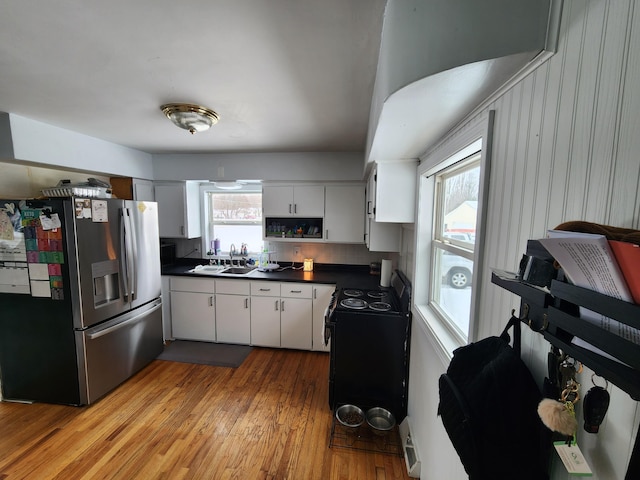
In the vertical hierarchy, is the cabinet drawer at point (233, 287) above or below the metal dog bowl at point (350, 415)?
above

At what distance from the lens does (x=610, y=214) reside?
18.6 inches

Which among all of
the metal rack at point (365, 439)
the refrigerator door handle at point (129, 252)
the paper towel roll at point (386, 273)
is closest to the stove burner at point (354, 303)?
the paper towel roll at point (386, 273)

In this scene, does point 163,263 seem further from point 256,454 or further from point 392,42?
point 392,42

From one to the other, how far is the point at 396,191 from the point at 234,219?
2.48m

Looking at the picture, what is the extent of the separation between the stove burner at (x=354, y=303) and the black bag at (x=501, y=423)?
1407mm

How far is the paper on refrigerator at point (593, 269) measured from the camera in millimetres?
367

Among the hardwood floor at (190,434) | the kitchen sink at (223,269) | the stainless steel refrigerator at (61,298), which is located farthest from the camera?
the kitchen sink at (223,269)

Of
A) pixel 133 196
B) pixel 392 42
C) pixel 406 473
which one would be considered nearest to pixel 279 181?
pixel 133 196

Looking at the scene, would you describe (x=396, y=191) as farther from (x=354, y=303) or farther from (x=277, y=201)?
(x=277, y=201)

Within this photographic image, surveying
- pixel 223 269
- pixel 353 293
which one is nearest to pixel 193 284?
pixel 223 269

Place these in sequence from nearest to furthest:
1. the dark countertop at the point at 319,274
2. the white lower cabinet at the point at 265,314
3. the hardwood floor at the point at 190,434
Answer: the hardwood floor at the point at 190,434 < the dark countertop at the point at 319,274 < the white lower cabinet at the point at 265,314

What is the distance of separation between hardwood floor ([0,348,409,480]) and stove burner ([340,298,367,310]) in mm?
888

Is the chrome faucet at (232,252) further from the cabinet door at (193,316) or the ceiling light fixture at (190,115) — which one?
the ceiling light fixture at (190,115)

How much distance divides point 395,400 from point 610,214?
2.03 meters
